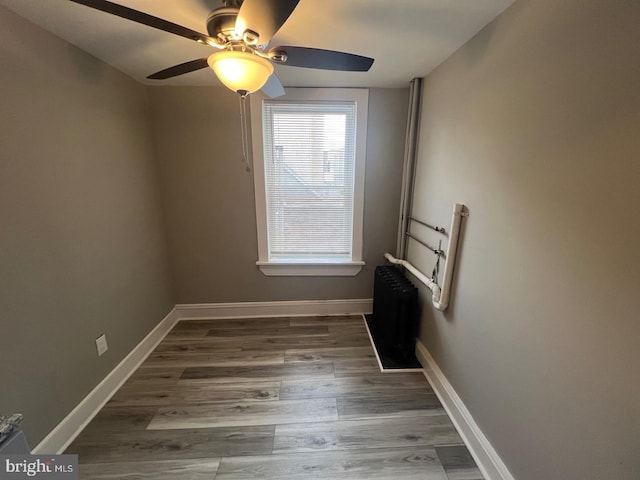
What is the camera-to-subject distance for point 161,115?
7.66 feet

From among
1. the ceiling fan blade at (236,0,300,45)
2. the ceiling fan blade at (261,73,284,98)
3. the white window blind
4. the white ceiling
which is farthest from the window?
the ceiling fan blade at (236,0,300,45)

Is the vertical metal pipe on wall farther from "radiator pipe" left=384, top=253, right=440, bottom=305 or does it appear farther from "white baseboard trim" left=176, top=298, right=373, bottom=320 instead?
"white baseboard trim" left=176, top=298, right=373, bottom=320

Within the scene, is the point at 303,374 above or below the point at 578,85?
below

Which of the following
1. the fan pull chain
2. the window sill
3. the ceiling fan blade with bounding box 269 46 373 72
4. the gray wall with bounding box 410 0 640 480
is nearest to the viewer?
the gray wall with bounding box 410 0 640 480

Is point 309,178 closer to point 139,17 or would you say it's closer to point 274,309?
point 274,309

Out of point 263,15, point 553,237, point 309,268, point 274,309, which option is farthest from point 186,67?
point 274,309

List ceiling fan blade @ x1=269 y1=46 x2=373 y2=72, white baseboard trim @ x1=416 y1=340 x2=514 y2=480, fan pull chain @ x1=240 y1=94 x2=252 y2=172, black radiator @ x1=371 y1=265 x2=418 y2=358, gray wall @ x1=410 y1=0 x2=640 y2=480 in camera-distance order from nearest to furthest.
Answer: gray wall @ x1=410 y1=0 x2=640 y2=480
ceiling fan blade @ x1=269 y1=46 x2=373 y2=72
white baseboard trim @ x1=416 y1=340 x2=514 y2=480
black radiator @ x1=371 y1=265 x2=418 y2=358
fan pull chain @ x1=240 y1=94 x2=252 y2=172

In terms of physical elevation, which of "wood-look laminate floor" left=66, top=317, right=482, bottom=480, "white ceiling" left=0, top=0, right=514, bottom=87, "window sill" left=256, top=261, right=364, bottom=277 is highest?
"white ceiling" left=0, top=0, right=514, bottom=87

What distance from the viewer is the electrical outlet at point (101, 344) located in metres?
1.75

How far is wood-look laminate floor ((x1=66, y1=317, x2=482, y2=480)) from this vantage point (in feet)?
4.58

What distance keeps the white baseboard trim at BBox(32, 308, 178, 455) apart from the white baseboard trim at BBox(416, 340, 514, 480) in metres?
2.23

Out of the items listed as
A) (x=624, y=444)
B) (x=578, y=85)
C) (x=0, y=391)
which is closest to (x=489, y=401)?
(x=624, y=444)

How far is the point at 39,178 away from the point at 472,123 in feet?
7.51

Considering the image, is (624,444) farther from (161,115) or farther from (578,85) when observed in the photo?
(161,115)
